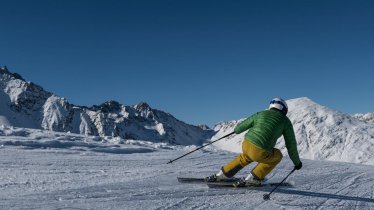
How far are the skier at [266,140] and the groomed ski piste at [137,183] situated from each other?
0.48m

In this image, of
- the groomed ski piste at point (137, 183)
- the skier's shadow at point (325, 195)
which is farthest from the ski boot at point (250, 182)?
the skier's shadow at point (325, 195)

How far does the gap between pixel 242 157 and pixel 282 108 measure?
124cm

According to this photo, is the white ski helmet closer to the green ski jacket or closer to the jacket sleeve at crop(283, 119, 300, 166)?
the green ski jacket

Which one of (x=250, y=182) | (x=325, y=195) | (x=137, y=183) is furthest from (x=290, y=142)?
(x=137, y=183)

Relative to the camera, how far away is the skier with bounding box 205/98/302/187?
8.50m

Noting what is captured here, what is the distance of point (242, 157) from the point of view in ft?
29.5

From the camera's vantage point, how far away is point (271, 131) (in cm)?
850

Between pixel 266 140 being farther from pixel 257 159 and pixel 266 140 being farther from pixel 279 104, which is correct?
pixel 279 104

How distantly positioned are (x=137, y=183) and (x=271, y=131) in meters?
2.84

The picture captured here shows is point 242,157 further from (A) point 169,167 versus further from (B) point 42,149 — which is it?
(B) point 42,149

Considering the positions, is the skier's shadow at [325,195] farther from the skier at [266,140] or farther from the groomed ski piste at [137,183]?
the skier at [266,140]

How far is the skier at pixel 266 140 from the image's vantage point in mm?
8500

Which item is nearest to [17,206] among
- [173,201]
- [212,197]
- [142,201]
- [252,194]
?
[142,201]

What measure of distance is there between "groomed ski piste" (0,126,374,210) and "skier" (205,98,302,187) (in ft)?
1.57
